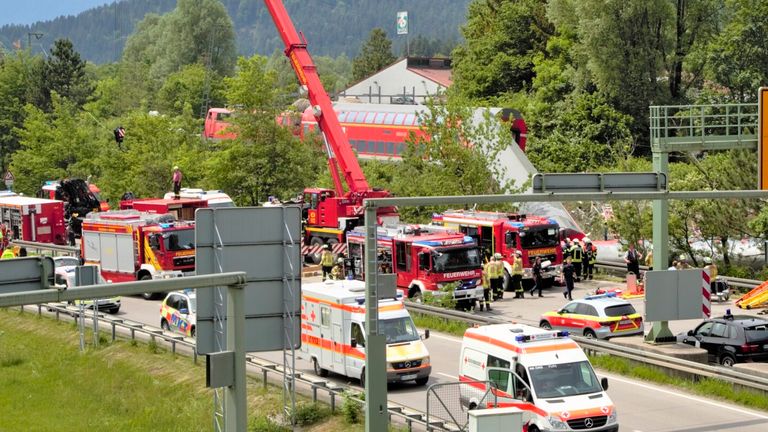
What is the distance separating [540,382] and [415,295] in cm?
1659

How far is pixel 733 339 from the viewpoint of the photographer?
29.2 m

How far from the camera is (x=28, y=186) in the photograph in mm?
74875

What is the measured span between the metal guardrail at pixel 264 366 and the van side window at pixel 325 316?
124 centimetres

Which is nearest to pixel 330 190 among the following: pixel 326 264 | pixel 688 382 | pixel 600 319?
pixel 326 264

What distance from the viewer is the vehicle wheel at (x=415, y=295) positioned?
124 feet

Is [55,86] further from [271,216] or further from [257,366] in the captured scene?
[271,216]

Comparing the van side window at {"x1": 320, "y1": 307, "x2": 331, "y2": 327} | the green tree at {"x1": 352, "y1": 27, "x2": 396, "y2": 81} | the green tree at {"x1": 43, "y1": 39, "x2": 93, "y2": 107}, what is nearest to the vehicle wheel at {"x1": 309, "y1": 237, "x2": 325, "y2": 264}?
the van side window at {"x1": 320, "y1": 307, "x2": 331, "y2": 327}

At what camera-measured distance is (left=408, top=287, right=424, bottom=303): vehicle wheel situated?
37.7 meters

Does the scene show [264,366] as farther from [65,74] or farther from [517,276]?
[65,74]

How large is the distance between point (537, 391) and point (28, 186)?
5869 cm

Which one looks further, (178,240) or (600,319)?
(178,240)

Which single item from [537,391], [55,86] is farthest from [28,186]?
[537,391]

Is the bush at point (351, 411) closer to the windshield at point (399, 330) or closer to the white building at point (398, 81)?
the windshield at point (399, 330)

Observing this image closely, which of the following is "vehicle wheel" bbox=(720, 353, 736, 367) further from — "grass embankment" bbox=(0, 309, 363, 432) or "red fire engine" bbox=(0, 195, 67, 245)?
"red fire engine" bbox=(0, 195, 67, 245)
